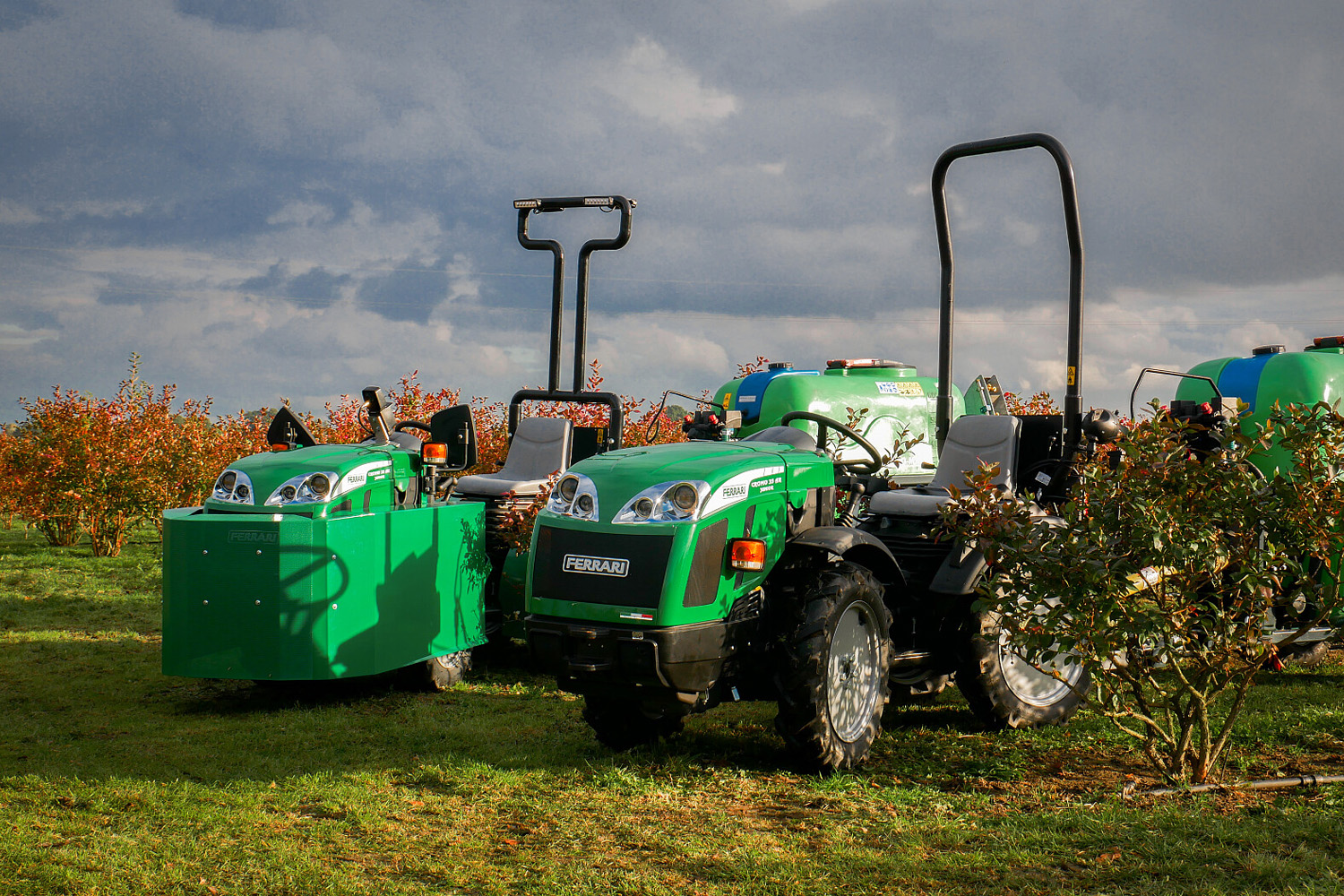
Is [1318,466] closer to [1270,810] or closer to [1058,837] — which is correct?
[1270,810]

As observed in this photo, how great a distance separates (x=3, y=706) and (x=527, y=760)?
3367 mm

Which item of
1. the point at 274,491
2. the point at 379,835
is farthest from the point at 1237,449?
the point at 274,491

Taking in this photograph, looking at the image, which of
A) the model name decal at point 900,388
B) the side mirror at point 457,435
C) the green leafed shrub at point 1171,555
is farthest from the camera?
the model name decal at point 900,388

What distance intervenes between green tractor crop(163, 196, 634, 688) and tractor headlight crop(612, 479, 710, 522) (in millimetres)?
1949

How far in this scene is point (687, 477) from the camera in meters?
4.53

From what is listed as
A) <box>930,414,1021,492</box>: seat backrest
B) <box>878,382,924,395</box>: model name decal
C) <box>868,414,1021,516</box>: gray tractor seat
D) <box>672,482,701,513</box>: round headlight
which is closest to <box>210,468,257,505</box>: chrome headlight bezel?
<box>672,482,701,513</box>: round headlight

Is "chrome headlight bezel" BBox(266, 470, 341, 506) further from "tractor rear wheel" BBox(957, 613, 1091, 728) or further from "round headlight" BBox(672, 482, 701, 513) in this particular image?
"tractor rear wheel" BBox(957, 613, 1091, 728)

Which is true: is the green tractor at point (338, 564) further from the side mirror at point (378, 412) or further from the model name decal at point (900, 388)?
the model name decal at point (900, 388)

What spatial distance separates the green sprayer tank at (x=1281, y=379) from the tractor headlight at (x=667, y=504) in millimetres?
5806

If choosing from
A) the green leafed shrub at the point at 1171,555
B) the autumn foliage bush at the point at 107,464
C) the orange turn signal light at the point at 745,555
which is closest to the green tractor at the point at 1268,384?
the green leafed shrub at the point at 1171,555

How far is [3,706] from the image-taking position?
6188mm

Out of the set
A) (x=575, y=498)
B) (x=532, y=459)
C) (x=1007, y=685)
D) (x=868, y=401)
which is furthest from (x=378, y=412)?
(x=868, y=401)

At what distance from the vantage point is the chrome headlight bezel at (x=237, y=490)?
5848 mm

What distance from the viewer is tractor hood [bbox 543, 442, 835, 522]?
4496 millimetres
